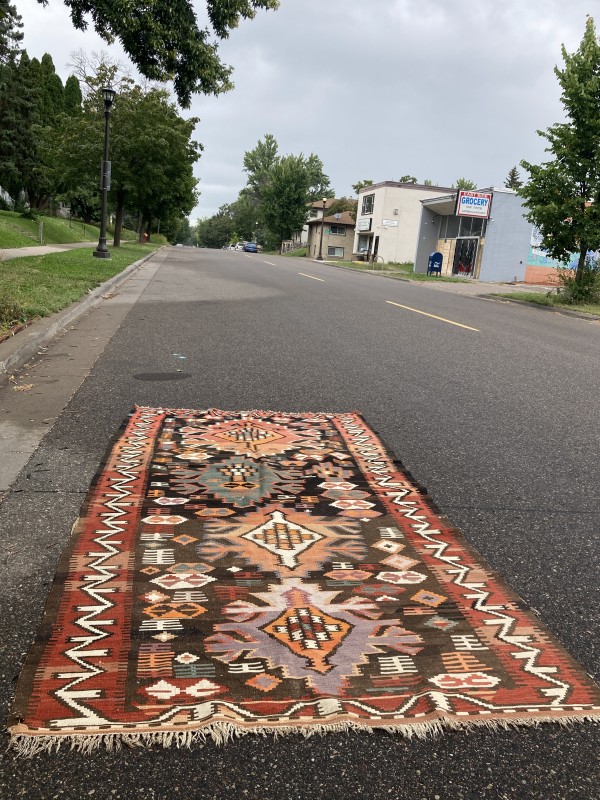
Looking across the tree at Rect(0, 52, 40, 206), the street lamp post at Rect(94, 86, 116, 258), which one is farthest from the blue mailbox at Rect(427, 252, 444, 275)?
the tree at Rect(0, 52, 40, 206)

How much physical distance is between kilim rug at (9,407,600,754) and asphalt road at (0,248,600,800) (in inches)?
2.8

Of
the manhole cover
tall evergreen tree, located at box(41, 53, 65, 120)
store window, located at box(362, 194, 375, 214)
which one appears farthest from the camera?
store window, located at box(362, 194, 375, 214)

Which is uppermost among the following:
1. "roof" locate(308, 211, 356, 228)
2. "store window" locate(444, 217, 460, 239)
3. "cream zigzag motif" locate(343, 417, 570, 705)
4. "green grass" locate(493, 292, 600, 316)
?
"roof" locate(308, 211, 356, 228)

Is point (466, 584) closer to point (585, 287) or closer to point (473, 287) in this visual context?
point (585, 287)

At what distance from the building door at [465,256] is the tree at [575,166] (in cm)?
1751

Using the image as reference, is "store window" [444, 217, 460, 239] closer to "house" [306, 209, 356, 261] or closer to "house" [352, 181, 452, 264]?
"house" [352, 181, 452, 264]

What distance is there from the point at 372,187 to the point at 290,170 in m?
25.6

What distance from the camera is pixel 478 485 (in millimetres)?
3678

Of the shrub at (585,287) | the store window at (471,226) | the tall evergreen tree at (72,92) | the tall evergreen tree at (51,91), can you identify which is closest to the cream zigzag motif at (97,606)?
the shrub at (585,287)

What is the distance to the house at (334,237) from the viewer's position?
73500mm

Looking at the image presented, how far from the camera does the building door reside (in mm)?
36031

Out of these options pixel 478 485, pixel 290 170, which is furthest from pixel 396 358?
pixel 290 170

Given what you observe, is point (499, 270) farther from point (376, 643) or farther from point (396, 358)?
point (376, 643)

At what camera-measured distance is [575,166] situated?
58.6ft
